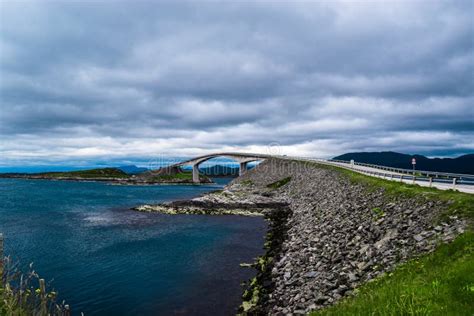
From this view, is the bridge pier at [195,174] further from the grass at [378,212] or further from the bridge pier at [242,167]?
the grass at [378,212]

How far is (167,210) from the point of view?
56.4 metres

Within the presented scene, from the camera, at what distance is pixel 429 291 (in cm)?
845

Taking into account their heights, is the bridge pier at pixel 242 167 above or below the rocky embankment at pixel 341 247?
above

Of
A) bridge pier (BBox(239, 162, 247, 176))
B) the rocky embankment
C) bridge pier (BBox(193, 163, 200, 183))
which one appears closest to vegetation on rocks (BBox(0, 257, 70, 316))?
the rocky embankment

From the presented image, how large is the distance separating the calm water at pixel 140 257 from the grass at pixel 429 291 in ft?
32.4

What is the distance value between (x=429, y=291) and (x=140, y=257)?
998 inches

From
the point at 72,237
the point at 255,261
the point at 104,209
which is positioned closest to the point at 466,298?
the point at 255,261

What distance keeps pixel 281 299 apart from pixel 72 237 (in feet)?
97.8

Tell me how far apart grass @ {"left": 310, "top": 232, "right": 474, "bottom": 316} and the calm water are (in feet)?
32.4

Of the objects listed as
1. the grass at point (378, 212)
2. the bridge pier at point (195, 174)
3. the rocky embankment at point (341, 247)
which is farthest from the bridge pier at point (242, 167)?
the grass at point (378, 212)

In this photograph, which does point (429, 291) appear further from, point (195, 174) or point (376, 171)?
point (195, 174)

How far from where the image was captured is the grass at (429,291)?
7.60 meters

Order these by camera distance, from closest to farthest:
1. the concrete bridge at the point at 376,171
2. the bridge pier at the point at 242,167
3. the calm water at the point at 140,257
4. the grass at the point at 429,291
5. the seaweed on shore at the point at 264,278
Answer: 1. the grass at the point at 429,291
2. the seaweed on shore at the point at 264,278
3. the calm water at the point at 140,257
4. the concrete bridge at the point at 376,171
5. the bridge pier at the point at 242,167

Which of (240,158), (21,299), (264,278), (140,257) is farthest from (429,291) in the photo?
(240,158)
